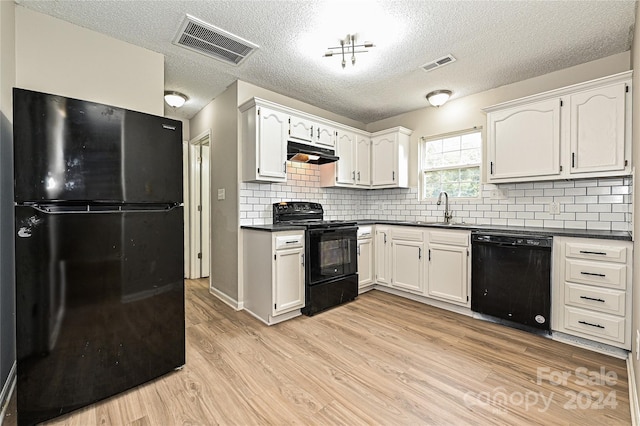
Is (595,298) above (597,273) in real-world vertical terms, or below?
below

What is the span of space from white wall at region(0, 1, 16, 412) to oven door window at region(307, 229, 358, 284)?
221 cm

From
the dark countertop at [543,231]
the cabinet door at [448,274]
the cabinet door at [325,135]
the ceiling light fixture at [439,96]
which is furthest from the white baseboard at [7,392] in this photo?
the ceiling light fixture at [439,96]

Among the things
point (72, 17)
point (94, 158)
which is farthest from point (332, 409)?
point (72, 17)

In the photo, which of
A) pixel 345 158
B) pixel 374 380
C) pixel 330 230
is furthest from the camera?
pixel 345 158

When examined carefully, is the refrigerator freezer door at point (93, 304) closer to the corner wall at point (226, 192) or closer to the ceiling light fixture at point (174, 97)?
the corner wall at point (226, 192)

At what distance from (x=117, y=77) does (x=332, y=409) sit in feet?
10.0

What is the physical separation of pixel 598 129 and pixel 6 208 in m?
4.52

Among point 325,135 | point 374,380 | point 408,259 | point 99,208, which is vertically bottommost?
point 374,380

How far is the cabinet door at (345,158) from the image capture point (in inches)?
154

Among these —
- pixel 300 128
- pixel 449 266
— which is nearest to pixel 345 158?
pixel 300 128

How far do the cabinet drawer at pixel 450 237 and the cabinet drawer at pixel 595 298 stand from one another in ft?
2.93

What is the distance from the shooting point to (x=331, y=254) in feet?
10.5

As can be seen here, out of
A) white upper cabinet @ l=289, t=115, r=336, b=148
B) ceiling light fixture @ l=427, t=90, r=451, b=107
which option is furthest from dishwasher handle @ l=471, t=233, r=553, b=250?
white upper cabinet @ l=289, t=115, r=336, b=148

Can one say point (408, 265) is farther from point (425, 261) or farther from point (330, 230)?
point (330, 230)
